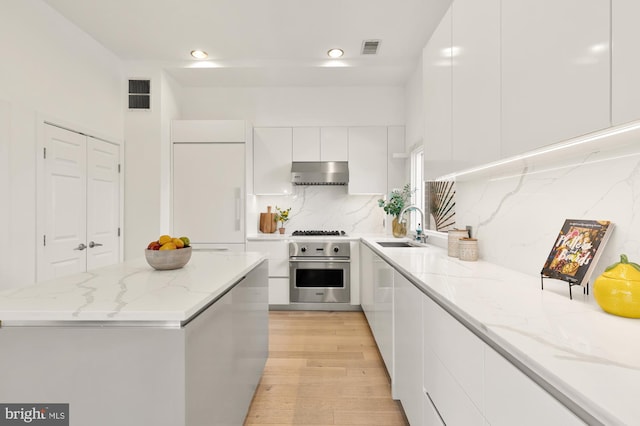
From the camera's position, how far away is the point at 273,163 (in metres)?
4.04

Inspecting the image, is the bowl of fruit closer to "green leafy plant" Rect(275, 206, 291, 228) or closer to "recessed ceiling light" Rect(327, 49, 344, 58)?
"green leafy plant" Rect(275, 206, 291, 228)

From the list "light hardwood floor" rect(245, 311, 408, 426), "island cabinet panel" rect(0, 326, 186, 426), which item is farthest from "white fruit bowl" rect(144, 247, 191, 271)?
"light hardwood floor" rect(245, 311, 408, 426)

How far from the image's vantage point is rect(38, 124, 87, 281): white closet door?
2617 mm

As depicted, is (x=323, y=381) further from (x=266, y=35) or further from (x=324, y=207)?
(x=266, y=35)

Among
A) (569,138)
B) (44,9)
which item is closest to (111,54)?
(44,9)

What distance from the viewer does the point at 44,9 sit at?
2596 millimetres

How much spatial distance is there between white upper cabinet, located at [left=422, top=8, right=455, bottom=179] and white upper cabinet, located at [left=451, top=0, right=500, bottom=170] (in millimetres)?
91

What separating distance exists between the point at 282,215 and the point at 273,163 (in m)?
0.70

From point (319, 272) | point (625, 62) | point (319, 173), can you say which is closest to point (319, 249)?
point (319, 272)

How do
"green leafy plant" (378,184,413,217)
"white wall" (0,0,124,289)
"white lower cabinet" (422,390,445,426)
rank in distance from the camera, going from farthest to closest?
"green leafy plant" (378,184,413,217)
"white wall" (0,0,124,289)
"white lower cabinet" (422,390,445,426)

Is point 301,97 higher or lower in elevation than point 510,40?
higher

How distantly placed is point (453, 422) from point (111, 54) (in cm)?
434

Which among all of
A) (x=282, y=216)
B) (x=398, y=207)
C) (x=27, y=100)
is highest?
(x=27, y=100)

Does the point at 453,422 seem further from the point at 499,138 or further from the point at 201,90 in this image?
the point at 201,90
